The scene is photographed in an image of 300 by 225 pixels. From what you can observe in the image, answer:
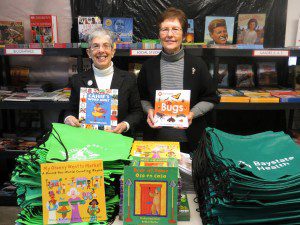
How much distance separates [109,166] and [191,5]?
8.29 feet

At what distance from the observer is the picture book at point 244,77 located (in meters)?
3.35

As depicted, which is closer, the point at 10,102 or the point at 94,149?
the point at 94,149

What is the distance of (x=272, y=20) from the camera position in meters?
3.30

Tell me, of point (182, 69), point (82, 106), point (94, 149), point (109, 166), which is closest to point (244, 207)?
point (109, 166)

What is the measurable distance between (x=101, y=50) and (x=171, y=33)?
0.48 meters

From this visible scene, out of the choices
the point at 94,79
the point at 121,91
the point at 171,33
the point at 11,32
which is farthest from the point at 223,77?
the point at 11,32

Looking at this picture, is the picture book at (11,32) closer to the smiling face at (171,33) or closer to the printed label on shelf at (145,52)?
the printed label on shelf at (145,52)

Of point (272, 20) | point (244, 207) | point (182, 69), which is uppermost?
point (272, 20)

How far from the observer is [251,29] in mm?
3176

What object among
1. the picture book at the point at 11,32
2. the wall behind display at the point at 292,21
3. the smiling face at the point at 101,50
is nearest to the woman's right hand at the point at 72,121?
the smiling face at the point at 101,50

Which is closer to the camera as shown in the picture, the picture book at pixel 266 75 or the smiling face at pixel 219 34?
the smiling face at pixel 219 34

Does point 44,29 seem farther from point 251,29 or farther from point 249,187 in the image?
point 249,187

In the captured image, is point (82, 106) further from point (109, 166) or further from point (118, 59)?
point (118, 59)

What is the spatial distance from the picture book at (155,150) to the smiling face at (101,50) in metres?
0.71
